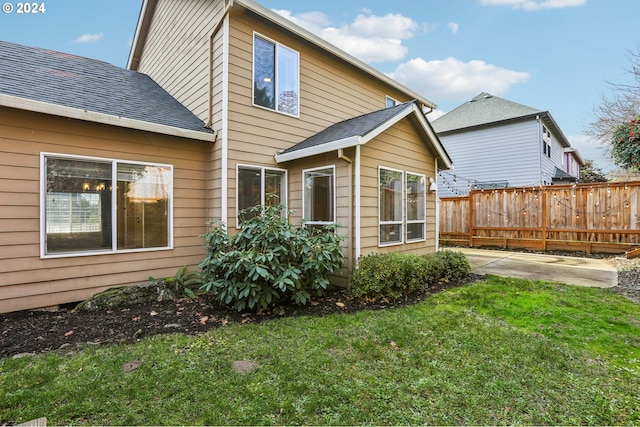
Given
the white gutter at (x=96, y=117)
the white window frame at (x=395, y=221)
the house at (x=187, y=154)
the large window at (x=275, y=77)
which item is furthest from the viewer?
the large window at (x=275, y=77)

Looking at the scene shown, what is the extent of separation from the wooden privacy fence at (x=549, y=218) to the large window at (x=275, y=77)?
784 cm

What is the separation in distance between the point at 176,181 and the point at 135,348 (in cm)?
339

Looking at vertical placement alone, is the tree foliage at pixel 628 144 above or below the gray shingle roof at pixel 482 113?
below

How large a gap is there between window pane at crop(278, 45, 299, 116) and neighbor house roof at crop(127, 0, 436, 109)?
1.54 feet

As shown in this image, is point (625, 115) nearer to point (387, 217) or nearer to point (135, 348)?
point (387, 217)

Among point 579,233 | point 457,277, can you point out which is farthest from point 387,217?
point 579,233

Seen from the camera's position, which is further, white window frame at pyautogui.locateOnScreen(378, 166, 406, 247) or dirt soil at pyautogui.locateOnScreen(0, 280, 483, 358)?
white window frame at pyautogui.locateOnScreen(378, 166, 406, 247)

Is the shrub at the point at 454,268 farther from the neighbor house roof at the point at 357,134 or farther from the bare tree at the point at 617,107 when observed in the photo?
the bare tree at the point at 617,107

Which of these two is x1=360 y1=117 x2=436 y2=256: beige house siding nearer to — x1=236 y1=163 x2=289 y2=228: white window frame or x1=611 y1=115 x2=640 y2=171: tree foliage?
x1=236 y1=163 x2=289 y2=228: white window frame

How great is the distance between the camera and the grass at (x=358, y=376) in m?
2.21

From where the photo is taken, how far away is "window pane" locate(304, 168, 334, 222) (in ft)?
20.0

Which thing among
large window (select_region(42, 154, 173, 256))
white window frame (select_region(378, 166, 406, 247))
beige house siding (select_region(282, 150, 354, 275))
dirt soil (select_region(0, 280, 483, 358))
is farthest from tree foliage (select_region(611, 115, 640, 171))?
large window (select_region(42, 154, 173, 256))

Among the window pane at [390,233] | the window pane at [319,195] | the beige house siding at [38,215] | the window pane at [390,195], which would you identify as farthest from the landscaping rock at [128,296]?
the window pane at [390,195]

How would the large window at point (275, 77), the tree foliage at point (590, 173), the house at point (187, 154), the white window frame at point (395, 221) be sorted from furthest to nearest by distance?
the tree foliage at point (590, 173)
the large window at point (275, 77)
the white window frame at point (395, 221)
the house at point (187, 154)
